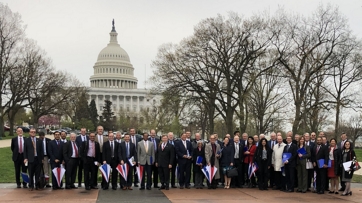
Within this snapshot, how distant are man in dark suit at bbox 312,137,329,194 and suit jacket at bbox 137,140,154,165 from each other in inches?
220

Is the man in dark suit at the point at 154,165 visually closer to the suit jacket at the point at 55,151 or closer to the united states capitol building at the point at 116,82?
the suit jacket at the point at 55,151

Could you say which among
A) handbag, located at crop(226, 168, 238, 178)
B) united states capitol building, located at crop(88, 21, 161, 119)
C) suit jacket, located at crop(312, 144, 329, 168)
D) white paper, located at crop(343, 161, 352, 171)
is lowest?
handbag, located at crop(226, 168, 238, 178)

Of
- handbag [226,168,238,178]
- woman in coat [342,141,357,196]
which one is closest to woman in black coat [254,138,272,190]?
handbag [226,168,238,178]

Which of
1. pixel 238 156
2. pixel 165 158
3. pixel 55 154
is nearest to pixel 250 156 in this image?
pixel 238 156

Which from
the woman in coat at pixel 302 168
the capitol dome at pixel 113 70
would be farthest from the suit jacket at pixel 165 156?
the capitol dome at pixel 113 70

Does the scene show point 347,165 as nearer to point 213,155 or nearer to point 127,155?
point 213,155

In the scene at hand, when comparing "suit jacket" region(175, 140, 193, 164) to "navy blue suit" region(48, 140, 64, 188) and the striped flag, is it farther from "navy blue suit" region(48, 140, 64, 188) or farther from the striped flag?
"navy blue suit" region(48, 140, 64, 188)

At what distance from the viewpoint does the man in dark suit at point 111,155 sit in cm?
1478

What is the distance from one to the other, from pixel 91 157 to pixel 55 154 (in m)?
1.26

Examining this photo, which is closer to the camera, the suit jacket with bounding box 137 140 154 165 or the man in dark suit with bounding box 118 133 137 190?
the man in dark suit with bounding box 118 133 137 190

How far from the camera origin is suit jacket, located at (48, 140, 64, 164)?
14.8 meters

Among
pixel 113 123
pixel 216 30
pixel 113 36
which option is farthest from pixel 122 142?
pixel 113 36

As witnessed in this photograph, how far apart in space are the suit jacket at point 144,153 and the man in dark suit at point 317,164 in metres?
5.58

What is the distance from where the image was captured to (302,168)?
1505 cm
